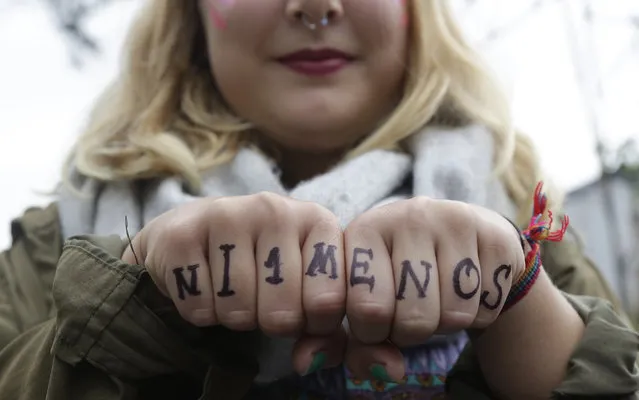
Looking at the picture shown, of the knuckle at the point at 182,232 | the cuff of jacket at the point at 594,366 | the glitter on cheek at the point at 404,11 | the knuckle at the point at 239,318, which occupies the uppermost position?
the glitter on cheek at the point at 404,11

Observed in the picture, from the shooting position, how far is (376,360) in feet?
1.69

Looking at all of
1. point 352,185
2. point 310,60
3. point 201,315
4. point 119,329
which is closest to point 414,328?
point 201,315

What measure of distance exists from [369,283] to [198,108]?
608 mm

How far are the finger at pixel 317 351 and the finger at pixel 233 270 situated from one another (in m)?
0.04

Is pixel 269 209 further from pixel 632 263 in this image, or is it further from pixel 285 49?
pixel 632 263

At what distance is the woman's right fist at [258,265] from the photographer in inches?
18.9

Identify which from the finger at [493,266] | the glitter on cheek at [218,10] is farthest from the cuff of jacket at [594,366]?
the glitter on cheek at [218,10]

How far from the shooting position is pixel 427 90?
949mm

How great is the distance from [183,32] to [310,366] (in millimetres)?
697

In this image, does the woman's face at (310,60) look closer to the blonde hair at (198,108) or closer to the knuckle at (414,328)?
the blonde hair at (198,108)

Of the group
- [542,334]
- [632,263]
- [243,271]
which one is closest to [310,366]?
[243,271]

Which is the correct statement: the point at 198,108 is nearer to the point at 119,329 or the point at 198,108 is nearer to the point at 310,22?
the point at 310,22

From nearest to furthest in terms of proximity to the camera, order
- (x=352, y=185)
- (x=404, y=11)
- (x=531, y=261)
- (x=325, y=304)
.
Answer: (x=325, y=304) → (x=531, y=261) → (x=352, y=185) → (x=404, y=11)

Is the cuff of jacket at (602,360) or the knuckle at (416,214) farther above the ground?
the knuckle at (416,214)
